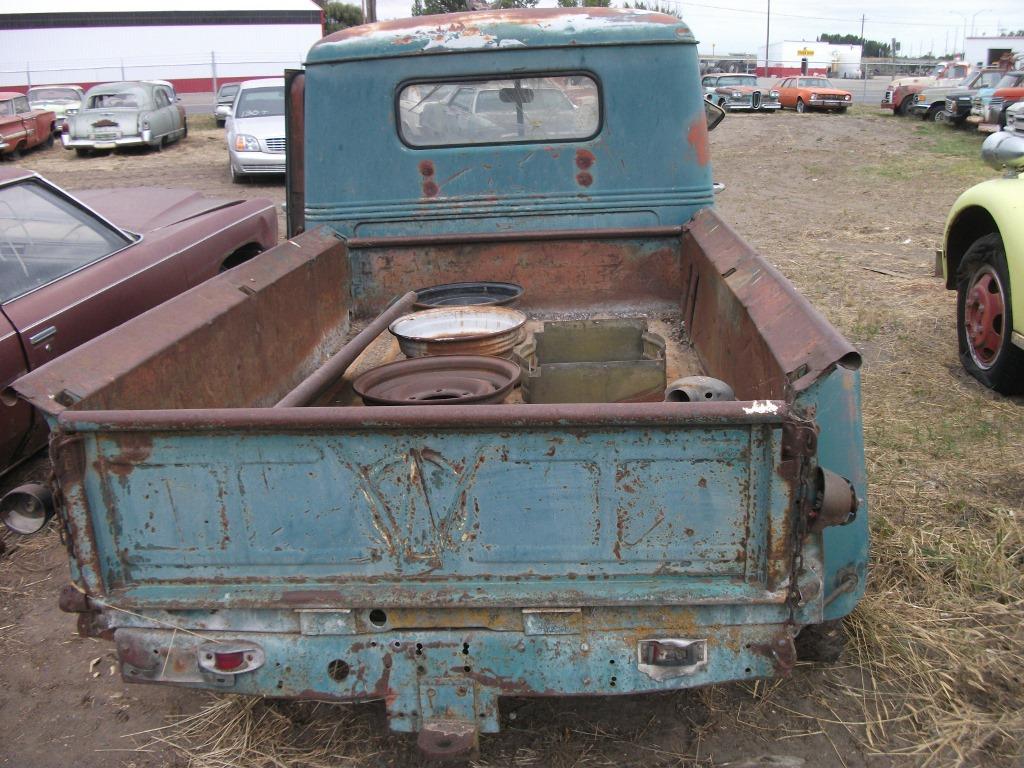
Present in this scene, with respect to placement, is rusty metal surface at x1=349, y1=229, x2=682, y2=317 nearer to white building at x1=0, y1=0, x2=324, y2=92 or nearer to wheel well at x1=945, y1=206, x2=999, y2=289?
wheel well at x1=945, y1=206, x2=999, y2=289

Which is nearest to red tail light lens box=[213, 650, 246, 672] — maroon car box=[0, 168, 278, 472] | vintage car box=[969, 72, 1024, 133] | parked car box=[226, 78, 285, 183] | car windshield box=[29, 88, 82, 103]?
maroon car box=[0, 168, 278, 472]

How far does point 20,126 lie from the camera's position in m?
17.0

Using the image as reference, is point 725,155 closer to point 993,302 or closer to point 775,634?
point 993,302

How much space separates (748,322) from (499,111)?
190 centimetres

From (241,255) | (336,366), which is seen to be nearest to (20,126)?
(241,255)

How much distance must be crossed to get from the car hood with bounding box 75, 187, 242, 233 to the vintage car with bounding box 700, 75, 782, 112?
23697mm

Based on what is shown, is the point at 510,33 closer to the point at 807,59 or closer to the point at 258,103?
the point at 258,103

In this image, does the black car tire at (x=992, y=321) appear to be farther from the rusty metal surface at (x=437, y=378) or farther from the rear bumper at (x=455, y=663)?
the rear bumper at (x=455, y=663)

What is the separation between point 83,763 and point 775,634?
75.1 inches

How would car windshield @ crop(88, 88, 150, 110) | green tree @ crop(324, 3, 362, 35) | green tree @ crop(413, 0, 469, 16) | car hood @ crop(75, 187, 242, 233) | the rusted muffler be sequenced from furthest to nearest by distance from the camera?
green tree @ crop(324, 3, 362, 35), green tree @ crop(413, 0, 469, 16), car windshield @ crop(88, 88, 150, 110), car hood @ crop(75, 187, 242, 233), the rusted muffler

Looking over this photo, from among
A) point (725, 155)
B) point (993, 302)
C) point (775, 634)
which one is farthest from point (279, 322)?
point (725, 155)

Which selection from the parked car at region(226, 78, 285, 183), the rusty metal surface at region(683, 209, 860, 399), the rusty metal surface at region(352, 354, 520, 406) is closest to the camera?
the rusty metal surface at region(683, 209, 860, 399)

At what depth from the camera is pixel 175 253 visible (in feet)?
15.1

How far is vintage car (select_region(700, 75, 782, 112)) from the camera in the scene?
27.3 metres
